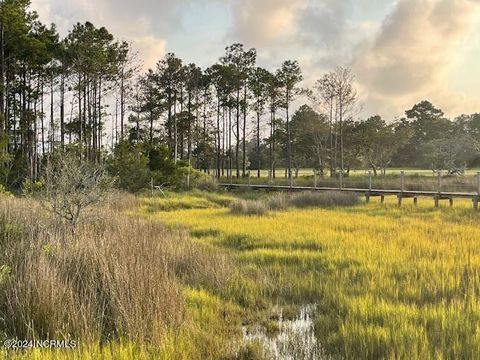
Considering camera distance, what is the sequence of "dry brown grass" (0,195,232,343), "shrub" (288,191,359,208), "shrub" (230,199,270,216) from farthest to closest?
1. "shrub" (288,191,359,208)
2. "shrub" (230,199,270,216)
3. "dry brown grass" (0,195,232,343)

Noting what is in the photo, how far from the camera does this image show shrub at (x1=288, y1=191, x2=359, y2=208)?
20.0 m

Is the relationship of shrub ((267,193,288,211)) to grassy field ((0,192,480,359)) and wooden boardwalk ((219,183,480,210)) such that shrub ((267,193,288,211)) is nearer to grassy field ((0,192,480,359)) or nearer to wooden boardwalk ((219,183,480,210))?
wooden boardwalk ((219,183,480,210))

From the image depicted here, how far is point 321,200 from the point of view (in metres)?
20.4

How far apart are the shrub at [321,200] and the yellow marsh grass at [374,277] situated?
6.68 m

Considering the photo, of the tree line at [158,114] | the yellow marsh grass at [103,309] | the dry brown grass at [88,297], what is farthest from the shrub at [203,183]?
the yellow marsh grass at [103,309]

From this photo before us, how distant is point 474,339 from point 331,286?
7.74 ft

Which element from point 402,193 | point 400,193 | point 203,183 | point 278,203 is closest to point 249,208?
point 278,203

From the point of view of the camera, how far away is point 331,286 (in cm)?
623

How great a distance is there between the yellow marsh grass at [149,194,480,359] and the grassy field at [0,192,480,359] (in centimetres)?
2

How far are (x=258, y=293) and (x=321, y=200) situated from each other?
1476cm

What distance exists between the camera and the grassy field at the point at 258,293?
3.97 m

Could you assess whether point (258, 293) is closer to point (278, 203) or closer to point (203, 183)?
point (278, 203)

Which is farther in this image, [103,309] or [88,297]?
[88,297]

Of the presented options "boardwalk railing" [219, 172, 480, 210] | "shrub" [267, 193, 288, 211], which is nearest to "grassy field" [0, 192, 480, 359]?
"shrub" [267, 193, 288, 211]
